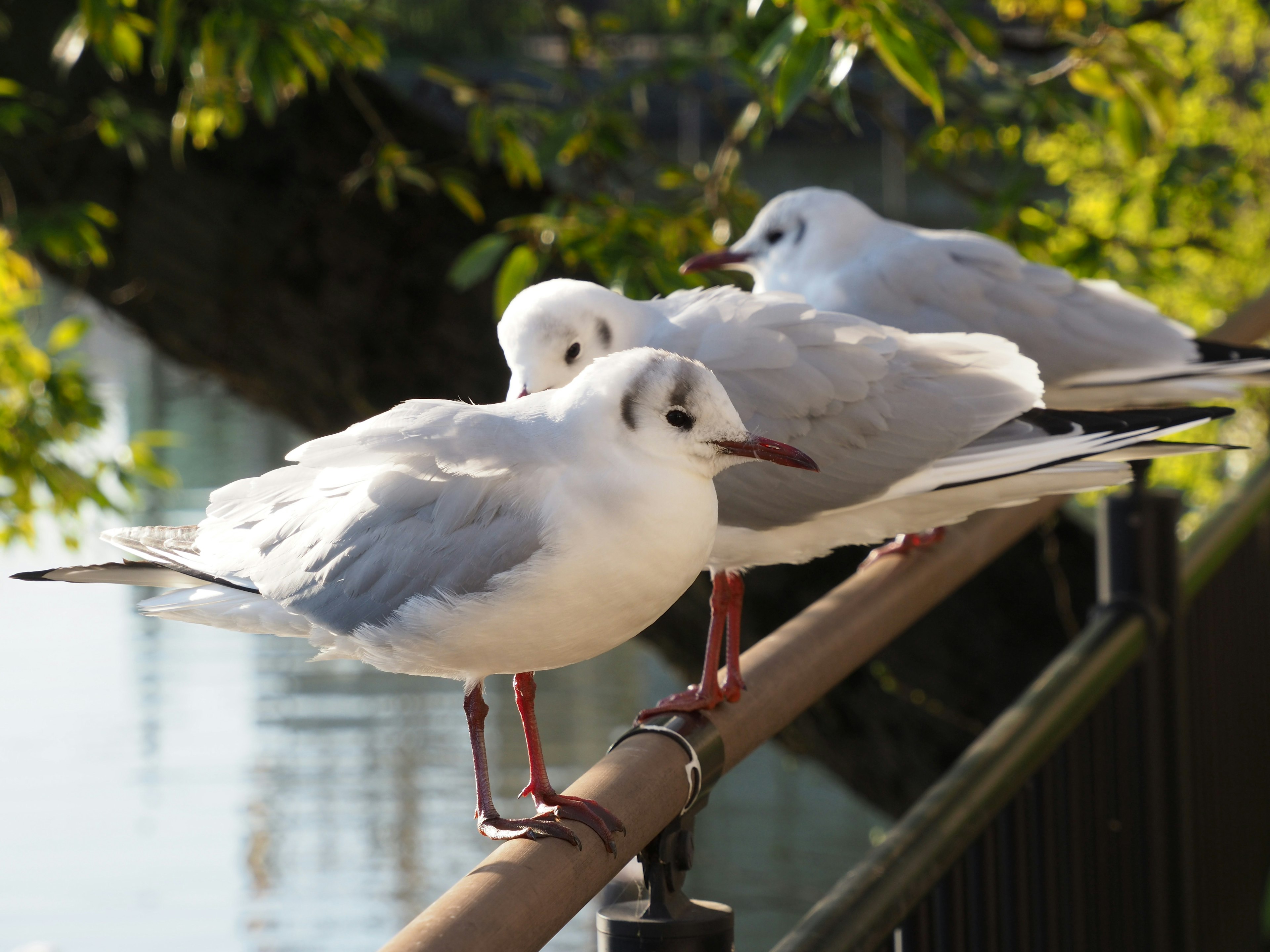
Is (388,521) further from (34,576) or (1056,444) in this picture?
(1056,444)

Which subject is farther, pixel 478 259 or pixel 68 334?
pixel 68 334

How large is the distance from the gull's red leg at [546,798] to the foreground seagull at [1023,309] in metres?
1.04

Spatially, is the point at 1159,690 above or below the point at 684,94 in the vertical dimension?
below

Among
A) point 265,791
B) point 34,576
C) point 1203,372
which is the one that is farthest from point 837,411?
point 265,791

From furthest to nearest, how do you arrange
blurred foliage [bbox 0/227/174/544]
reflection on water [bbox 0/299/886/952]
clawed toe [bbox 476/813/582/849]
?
reflection on water [bbox 0/299/886/952] < blurred foliage [bbox 0/227/174/544] < clawed toe [bbox 476/813/582/849]

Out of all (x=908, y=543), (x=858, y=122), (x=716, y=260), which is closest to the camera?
(x=908, y=543)

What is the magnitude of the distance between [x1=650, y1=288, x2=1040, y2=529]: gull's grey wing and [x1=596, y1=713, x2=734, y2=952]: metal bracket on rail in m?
0.52

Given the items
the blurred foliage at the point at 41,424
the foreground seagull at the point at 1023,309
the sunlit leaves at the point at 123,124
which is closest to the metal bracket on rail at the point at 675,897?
the foreground seagull at the point at 1023,309

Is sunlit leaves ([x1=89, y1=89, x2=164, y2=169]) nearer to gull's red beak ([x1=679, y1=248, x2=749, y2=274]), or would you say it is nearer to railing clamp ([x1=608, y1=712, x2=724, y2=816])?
gull's red beak ([x1=679, y1=248, x2=749, y2=274])

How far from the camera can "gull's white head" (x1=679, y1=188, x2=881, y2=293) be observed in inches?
87.0

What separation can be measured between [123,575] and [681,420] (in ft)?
1.67

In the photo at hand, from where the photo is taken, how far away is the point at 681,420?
1014 mm

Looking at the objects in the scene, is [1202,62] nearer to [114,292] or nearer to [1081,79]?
[1081,79]

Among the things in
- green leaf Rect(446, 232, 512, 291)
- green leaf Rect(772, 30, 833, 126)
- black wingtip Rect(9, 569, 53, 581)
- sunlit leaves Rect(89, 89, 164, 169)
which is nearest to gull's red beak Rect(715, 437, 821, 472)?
black wingtip Rect(9, 569, 53, 581)
